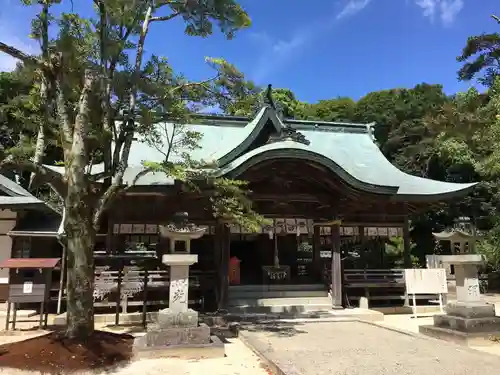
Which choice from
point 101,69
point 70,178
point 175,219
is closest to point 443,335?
point 175,219

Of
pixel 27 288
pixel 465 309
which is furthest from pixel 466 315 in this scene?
pixel 27 288

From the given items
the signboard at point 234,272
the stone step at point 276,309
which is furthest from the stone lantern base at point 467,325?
the signboard at point 234,272

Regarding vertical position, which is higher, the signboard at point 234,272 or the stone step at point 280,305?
the signboard at point 234,272

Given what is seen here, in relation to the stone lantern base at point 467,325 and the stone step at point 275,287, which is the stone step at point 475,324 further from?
the stone step at point 275,287

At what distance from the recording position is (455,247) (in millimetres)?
11344

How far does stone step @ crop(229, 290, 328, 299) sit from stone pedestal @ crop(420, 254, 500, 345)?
4366mm

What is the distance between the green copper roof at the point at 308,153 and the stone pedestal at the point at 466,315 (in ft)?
12.7

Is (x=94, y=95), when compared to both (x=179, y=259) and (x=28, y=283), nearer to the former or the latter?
(x=179, y=259)

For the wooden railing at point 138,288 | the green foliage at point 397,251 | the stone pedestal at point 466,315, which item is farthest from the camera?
the green foliage at point 397,251

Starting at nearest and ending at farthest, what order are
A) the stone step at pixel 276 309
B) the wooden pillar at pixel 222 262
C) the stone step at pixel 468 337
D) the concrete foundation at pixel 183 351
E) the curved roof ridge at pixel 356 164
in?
the concrete foundation at pixel 183 351, the stone step at pixel 468 337, the curved roof ridge at pixel 356 164, the stone step at pixel 276 309, the wooden pillar at pixel 222 262

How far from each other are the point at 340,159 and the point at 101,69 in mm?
12124

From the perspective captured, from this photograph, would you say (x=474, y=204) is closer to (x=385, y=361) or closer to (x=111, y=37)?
(x=385, y=361)

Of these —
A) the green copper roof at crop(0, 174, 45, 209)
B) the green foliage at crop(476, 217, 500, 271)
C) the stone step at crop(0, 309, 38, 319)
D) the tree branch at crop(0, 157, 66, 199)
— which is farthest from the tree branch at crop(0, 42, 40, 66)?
the green foliage at crop(476, 217, 500, 271)

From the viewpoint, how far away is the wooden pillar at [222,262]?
12.9 metres
